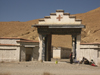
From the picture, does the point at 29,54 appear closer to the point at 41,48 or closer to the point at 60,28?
the point at 41,48

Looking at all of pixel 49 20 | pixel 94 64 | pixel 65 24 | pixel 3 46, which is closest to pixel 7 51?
pixel 3 46

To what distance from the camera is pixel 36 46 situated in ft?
69.8

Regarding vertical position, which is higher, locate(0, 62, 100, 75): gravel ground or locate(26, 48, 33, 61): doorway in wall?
locate(26, 48, 33, 61): doorway in wall

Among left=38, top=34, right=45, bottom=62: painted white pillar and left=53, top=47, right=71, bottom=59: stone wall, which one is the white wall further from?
left=53, top=47, right=71, bottom=59: stone wall

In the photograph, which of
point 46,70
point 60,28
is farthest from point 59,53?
point 46,70

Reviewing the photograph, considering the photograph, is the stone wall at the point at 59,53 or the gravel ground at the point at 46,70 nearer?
the gravel ground at the point at 46,70

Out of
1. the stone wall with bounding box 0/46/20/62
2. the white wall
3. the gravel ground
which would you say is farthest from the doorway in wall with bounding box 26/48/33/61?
the white wall

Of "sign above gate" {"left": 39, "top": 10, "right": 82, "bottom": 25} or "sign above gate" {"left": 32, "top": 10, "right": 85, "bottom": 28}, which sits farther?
"sign above gate" {"left": 39, "top": 10, "right": 82, "bottom": 25}

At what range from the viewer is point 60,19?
20.9 meters

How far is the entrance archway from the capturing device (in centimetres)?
2036

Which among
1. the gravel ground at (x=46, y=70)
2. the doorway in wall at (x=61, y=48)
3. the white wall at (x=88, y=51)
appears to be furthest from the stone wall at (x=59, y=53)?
the gravel ground at (x=46, y=70)

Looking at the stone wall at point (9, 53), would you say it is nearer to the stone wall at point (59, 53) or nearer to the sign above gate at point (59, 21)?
the sign above gate at point (59, 21)

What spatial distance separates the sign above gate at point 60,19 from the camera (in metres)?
20.7

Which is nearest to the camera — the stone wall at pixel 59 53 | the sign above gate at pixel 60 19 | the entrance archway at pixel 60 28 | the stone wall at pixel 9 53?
the stone wall at pixel 9 53
